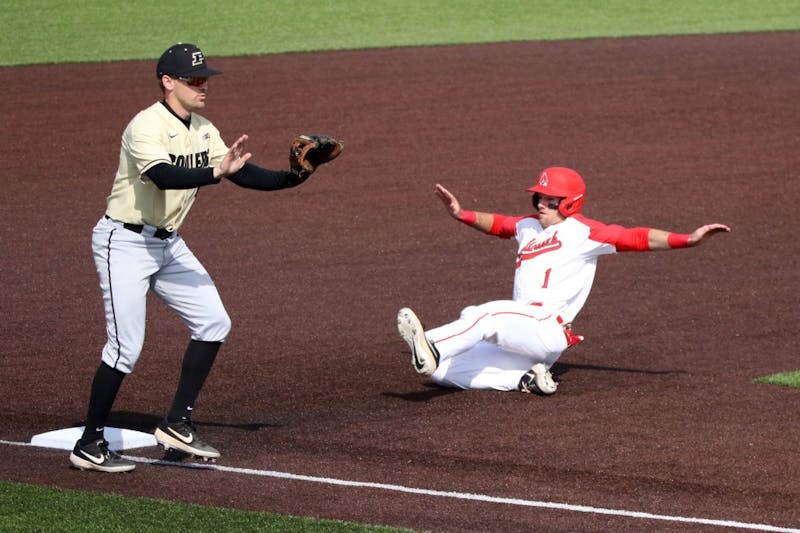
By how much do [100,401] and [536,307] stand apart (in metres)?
2.97

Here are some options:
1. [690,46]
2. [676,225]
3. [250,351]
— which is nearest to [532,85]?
[690,46]

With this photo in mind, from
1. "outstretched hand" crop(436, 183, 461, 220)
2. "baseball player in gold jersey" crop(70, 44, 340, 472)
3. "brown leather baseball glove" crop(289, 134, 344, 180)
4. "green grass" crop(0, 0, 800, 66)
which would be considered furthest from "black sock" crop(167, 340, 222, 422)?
"green grass" crop(0, 0, 800, 66)

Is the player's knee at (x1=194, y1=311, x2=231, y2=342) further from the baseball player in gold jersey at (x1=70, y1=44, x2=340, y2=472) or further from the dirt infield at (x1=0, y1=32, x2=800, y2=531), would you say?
the dirt infield at (x1=0, y1=32, x2=800, y2=531)

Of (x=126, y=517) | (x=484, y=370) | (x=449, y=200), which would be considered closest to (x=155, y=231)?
(x=126, y=517)

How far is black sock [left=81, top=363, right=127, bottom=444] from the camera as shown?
7508 millimetres

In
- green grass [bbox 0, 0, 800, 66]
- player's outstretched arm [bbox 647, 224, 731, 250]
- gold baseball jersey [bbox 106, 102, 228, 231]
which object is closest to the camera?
gold baseball jersey [bbox 106, 102, 228, 231]

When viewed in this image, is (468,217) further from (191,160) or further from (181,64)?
(181,64)

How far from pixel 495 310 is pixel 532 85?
43.7ft

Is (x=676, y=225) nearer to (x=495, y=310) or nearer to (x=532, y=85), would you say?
(x=495, y=310)

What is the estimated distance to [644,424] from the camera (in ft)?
27.8

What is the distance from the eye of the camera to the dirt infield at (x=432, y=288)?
747cm

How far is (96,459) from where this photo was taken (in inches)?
292

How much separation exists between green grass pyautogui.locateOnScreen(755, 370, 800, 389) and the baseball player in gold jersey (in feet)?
11.4

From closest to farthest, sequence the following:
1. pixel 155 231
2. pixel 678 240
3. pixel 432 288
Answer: pixel 155 231 → pixel 678 240 → pixel 432 288
